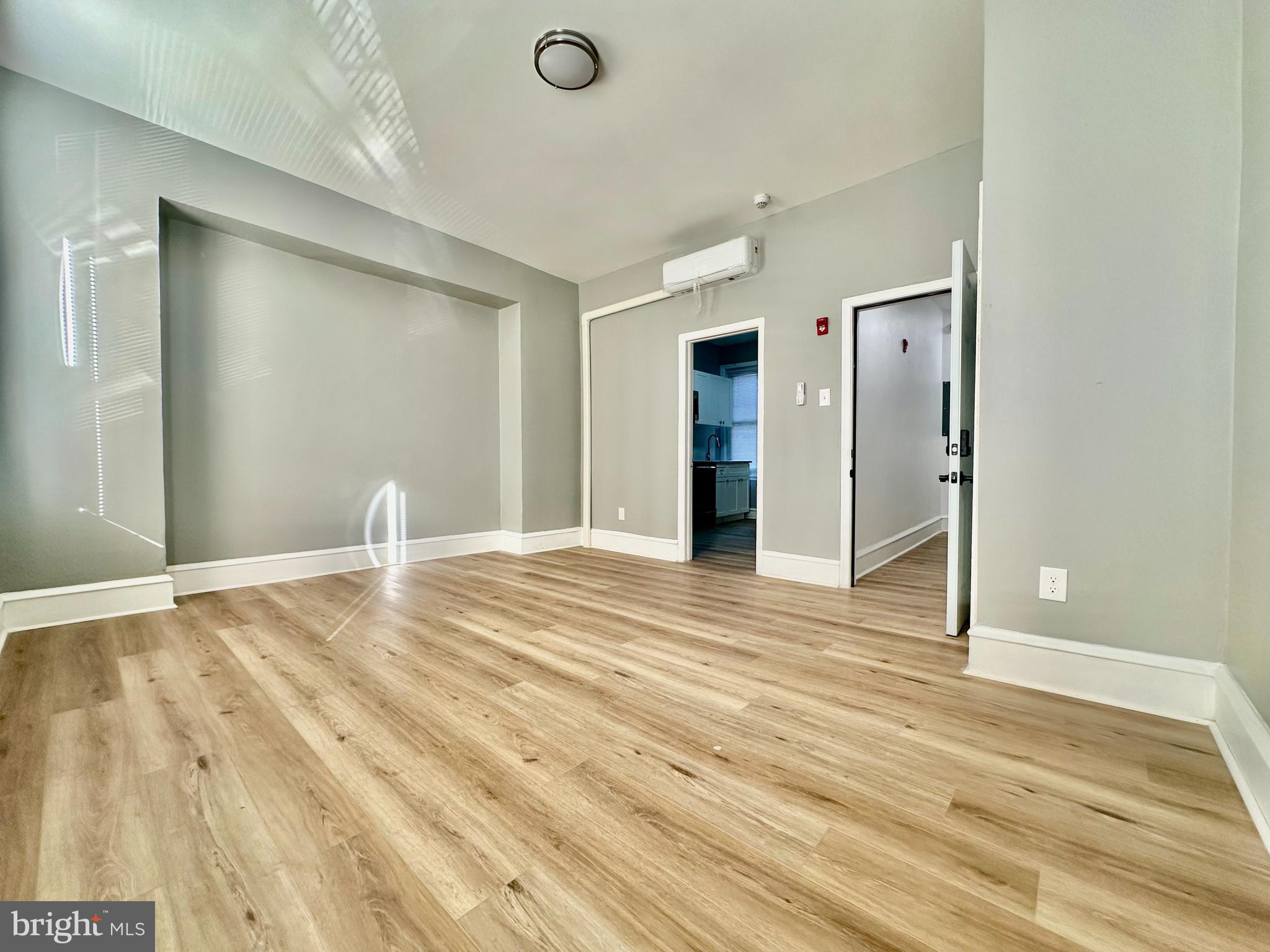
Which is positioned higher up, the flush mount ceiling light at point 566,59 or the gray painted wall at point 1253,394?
the flush mount ceiling light at point 566,59

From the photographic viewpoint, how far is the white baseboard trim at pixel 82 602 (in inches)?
93.0

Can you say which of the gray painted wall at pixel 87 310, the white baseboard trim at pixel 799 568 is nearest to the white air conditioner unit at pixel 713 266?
the white baseboard trim at pixel 799 568

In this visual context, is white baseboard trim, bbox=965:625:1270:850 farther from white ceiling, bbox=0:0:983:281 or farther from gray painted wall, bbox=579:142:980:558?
white ceiling, bbox=0:0:983:281

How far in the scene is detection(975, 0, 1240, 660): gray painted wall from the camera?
1.56 m

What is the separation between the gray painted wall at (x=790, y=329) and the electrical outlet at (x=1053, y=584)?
5.01 ft

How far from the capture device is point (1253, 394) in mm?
1376

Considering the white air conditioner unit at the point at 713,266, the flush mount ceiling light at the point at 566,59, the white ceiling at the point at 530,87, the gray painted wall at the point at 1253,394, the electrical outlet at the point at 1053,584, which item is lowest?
the electrical outlet at the point at 1053,584

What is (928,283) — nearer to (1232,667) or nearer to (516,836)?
(1232,667)

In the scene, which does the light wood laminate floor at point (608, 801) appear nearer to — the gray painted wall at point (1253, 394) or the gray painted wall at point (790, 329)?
the gray painted wall at point (1253, 394)

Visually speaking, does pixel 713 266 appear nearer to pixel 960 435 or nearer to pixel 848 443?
pixel 848 443

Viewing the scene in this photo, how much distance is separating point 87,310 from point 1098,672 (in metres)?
4.89

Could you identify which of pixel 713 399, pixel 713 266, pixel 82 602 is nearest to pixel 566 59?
pixel 713 266

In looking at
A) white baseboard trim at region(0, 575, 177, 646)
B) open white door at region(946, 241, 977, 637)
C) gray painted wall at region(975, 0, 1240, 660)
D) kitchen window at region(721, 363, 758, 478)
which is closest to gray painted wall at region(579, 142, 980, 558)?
open white door at region(946, 241, 977, 637)

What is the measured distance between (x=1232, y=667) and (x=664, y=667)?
70.3 inches
